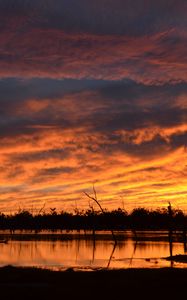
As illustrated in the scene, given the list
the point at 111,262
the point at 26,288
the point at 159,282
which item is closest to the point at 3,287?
the point at 26,288

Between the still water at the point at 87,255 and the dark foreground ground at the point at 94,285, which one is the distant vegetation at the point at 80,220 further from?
the dark foreground ground at the point at 94,285

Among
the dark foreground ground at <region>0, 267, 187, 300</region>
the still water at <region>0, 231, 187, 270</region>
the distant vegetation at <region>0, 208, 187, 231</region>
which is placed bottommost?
the dark foreground ground at <region>0, 267, 187, 300</region>

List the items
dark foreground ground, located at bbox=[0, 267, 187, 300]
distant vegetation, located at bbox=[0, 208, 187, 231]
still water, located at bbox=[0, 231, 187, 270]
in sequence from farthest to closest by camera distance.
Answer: distant vegetation, located at bbox=[0, 208, 187, 231] < still water, located at bbox=[0, 231, 187, 270] < dark foreground ground, located at bbox=[0, 267, 187, 300]

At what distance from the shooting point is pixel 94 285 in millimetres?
26047

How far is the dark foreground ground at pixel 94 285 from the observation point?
22111 mm

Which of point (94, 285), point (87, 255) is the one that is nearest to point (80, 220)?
point (87, 255)

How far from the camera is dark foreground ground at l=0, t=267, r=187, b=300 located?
871 inches

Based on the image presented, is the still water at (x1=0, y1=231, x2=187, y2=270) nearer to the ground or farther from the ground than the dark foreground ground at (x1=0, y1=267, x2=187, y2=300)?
farther from the ground

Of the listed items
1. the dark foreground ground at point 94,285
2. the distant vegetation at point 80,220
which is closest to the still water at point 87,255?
the dark foreground ground at point 94,285

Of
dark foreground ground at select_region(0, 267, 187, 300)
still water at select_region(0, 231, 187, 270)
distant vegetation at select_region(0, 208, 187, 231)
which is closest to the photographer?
dark foreground ground at select_region(0, 267, 187, 300)

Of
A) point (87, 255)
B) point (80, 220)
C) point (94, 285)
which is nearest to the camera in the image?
point (94, 285)

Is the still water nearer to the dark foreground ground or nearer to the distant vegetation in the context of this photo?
the dark foreground ground

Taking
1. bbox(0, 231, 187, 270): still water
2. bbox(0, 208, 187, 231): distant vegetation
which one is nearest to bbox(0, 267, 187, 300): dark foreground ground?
bbox(0, 231, 187, 270): still water

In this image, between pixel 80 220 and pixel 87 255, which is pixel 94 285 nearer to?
pixel 87 255
